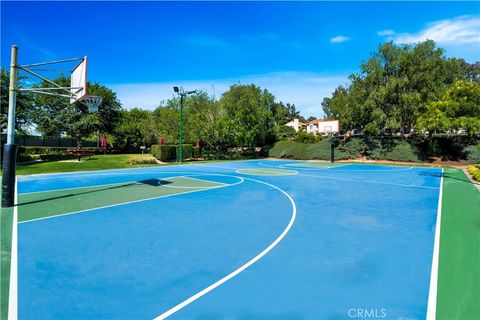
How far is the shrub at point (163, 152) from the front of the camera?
2956 centimetres

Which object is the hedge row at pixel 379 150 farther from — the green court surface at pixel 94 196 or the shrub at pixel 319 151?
the green court surface at pixel 94 196

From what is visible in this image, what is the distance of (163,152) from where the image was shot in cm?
2966

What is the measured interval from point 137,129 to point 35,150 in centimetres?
1326

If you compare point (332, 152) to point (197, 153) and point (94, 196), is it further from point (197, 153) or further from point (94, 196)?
point (94, 196)

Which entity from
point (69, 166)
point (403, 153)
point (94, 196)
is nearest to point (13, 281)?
→ point (94, 196)

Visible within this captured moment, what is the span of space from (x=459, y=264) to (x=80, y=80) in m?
12.1

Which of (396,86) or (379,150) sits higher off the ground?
(396,86)

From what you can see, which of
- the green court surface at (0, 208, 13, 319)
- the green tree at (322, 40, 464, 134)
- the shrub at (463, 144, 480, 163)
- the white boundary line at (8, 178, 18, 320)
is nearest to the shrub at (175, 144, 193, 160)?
the green tree at (322, 40, 464, 134)

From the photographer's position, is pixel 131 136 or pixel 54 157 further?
pixel 131 136

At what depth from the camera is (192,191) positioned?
502 inches

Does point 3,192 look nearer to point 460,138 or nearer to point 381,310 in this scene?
point 381,310

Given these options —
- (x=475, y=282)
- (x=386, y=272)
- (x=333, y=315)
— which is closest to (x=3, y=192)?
(x=333, y=315)

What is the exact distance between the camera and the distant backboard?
34.3ft

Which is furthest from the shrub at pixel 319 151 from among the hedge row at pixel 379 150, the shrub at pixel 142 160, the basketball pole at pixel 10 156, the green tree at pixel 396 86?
the basketball pole at pixel 10 156
